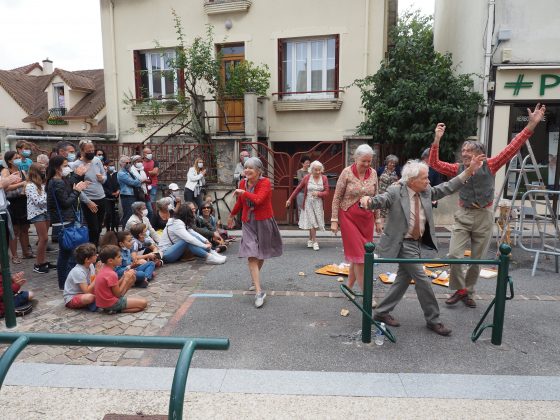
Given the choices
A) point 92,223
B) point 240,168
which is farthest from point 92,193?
point 240,168

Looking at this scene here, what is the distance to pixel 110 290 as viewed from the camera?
188 inches

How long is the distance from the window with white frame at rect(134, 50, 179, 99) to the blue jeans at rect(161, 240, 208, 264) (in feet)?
26.8

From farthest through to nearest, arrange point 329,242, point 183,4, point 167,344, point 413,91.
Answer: point 183,4 → point 413,91 → point 329,242 → point 167,344

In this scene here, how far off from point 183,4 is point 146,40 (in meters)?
1.64

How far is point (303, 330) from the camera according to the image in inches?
174

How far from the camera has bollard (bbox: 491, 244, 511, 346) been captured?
12.4 feet

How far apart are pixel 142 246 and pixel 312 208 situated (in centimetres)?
308

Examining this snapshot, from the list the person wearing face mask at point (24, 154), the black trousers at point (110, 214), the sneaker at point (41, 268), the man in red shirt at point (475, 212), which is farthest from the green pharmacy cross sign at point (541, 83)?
the person wearing face mask at point (24, 154)

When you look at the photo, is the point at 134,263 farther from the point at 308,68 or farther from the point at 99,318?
the point at 308,68

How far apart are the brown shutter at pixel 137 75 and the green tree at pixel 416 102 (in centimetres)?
728

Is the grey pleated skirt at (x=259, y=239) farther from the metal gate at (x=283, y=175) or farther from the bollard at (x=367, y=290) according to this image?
the metal gate at (x=283, y=175)

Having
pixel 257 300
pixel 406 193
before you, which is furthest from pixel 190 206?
pixel 406 193

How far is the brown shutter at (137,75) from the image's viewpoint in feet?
45.6

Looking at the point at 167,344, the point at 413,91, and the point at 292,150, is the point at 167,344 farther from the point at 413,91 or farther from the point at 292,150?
the point at 292,150
